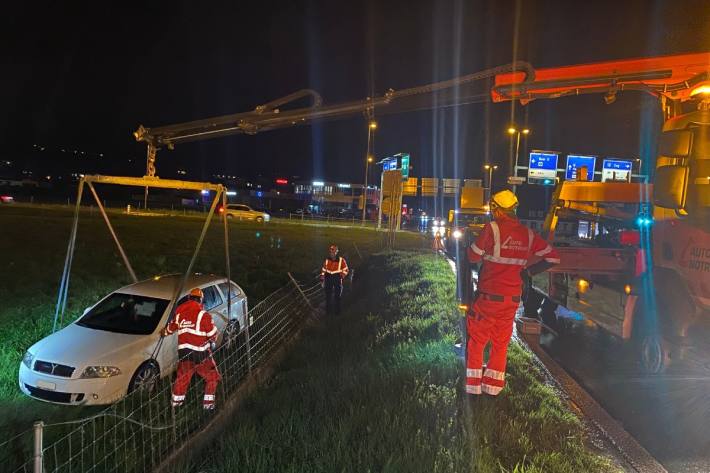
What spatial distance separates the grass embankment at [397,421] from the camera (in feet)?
11.9

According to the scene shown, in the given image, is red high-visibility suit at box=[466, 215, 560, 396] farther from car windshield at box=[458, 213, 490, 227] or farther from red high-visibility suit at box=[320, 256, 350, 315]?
car windshield at box=[458, 213, 490, 227]

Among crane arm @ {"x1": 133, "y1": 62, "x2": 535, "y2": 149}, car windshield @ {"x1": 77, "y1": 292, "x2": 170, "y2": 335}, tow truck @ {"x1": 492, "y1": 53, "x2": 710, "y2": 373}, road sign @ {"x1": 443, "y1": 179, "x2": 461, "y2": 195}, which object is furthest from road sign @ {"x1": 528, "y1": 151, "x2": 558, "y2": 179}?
road sign @ {"x1": 443, "y1": 179, "x2": 461, "y2": 195}

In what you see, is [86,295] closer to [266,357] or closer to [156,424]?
[266,357]

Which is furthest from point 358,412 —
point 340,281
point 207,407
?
point 340,281

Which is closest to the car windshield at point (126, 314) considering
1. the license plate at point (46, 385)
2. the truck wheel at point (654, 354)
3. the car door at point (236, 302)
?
the license plate at point (46, 385)

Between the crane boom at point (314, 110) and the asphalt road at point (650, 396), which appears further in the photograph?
the crane boom at point (314, 110)

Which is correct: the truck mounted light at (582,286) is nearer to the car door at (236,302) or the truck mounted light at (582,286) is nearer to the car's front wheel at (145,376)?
the car door at (236,302)

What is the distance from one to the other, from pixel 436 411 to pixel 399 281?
7.99 meters

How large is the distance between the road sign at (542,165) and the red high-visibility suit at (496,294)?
59.5 feet

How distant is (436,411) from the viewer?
14.3 feet

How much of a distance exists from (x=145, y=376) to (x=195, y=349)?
114 cm

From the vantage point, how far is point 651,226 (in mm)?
6895

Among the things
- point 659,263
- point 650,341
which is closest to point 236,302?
point 650,341

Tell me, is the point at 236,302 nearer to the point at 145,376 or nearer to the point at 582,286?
the point at 145,376
